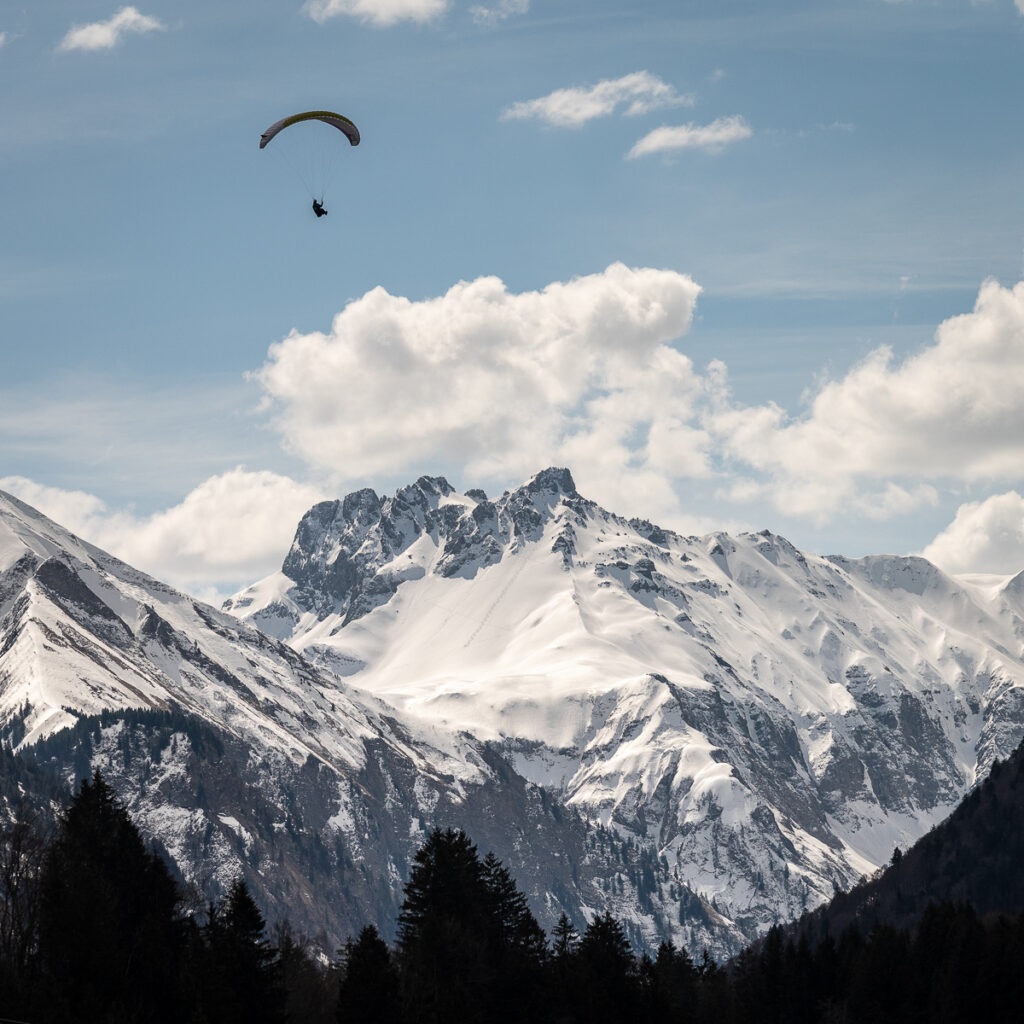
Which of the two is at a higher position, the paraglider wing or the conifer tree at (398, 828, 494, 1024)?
the paraglider wing

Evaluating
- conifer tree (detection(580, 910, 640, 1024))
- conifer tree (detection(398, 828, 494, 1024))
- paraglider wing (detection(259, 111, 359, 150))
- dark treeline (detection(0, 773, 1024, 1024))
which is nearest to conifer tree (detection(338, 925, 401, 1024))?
dark treeline (detection(0, 773, 1024, 1024))

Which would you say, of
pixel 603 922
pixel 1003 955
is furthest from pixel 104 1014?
pixel 1003 955

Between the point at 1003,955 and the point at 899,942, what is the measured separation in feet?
48.9

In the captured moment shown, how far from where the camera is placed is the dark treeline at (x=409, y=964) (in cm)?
9750

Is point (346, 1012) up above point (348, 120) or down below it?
below

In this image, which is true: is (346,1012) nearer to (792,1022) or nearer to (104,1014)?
(104,1014)

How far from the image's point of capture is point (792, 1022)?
15200 centimetres

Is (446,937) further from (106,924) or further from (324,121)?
(324,121)

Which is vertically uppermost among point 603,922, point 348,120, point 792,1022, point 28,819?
point 348,120

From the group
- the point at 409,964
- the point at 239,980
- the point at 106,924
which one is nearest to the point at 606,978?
the point at 409,964

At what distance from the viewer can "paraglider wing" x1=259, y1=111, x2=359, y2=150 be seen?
132 m

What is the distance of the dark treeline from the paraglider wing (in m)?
52.8

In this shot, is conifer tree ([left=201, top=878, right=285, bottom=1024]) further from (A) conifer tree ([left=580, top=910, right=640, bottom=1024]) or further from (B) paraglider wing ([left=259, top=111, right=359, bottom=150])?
(B) paraglider wing ([left=259, top=111, right=359, bottom=150])

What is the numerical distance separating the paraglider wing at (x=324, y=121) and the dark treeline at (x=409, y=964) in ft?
173
